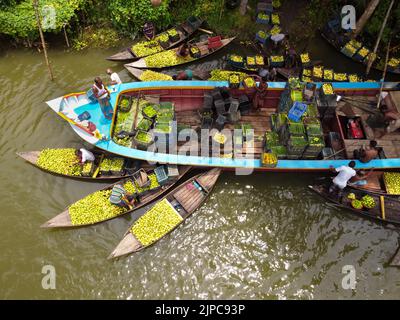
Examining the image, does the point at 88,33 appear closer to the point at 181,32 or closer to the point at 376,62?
the point at 181,32

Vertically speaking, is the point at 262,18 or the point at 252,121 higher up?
the point at 262,18

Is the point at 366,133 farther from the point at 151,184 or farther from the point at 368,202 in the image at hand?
the point at 151,184

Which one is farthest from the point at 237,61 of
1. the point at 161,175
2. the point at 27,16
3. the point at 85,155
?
the point at 27,16

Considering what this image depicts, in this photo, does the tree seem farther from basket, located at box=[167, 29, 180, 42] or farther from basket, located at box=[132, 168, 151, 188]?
basket, located at box=[132, 168, 151, 188]

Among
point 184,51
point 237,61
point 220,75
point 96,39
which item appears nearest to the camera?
point 220,75

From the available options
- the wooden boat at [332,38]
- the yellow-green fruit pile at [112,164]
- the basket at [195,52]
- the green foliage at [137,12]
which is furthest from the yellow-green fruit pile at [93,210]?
the wooden boat at [332,38]

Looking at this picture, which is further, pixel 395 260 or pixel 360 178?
pixel 360 178
